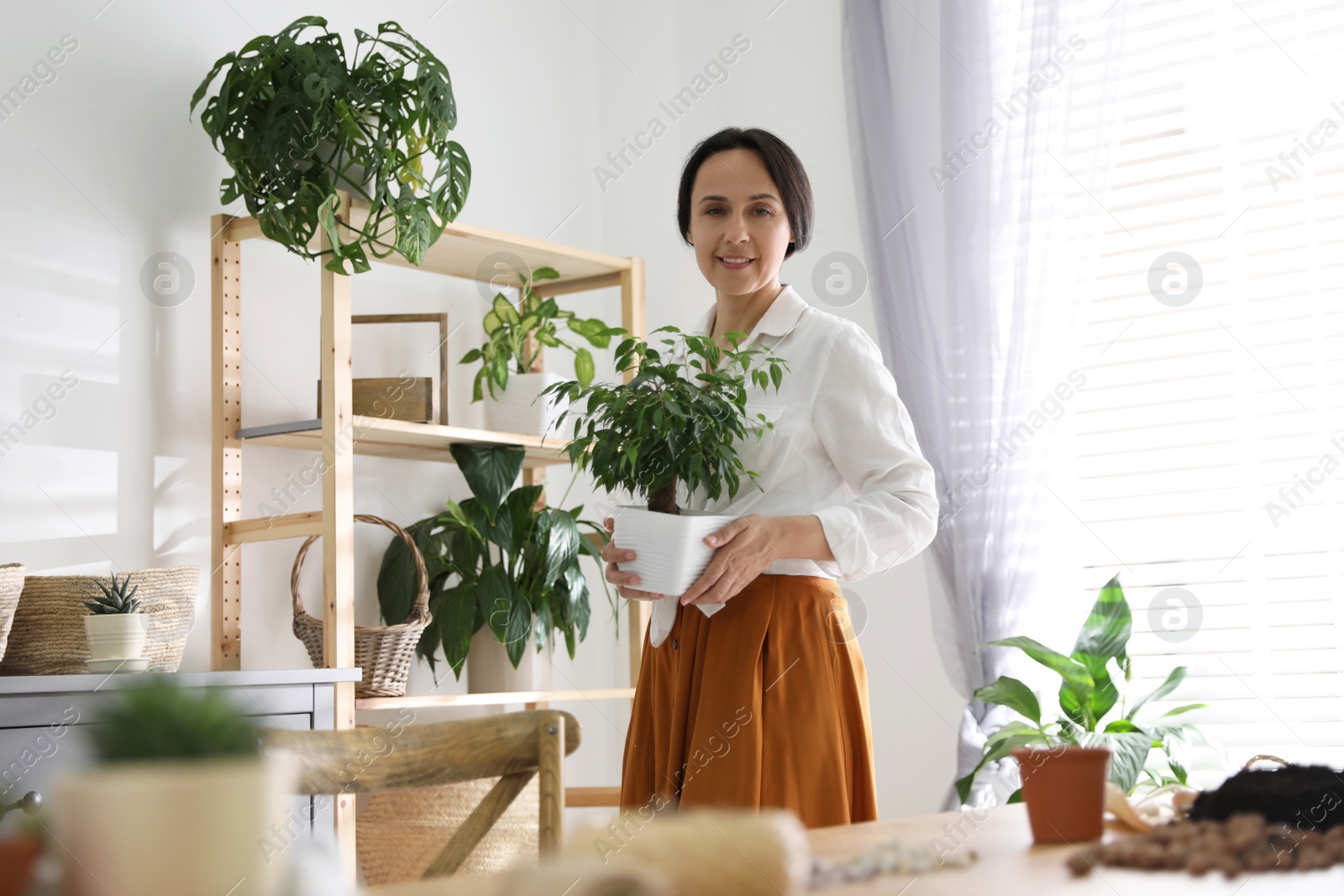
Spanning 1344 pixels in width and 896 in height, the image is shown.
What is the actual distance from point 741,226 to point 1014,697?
55.0 inches

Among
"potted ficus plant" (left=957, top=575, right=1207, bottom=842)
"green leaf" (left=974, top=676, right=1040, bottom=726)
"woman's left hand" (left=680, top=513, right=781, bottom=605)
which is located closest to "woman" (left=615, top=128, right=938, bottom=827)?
"woman's left hand" (left=680, top=513, right=781, bottom=605)

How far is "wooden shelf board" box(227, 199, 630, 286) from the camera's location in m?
2.88

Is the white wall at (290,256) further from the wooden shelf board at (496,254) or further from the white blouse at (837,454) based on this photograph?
the white blouse at (837,454)

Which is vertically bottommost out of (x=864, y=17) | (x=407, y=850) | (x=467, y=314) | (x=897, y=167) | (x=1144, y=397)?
(x=407, y=850)

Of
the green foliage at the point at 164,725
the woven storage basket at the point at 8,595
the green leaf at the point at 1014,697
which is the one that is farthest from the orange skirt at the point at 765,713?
the green foliage at the point at 164,725

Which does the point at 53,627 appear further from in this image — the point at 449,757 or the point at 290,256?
the point at 449,757

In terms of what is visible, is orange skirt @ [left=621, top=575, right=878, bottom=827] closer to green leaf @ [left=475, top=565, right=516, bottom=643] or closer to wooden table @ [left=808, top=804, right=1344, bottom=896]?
wooden table @ [left=808, top=804, right=1344, bottom=896]

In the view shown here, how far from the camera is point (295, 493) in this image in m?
2.78

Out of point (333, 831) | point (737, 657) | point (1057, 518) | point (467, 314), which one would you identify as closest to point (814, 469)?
point (737, 657)

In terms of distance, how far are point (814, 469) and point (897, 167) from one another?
5.77 feet

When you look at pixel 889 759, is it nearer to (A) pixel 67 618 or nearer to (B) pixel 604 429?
(B) pixel 604 429

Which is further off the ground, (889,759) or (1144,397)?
(1144,397)

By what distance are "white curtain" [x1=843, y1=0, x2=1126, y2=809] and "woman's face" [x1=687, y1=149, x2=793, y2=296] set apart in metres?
1.33

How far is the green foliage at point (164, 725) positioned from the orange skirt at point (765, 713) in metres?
1.23
